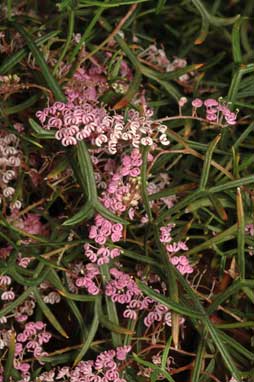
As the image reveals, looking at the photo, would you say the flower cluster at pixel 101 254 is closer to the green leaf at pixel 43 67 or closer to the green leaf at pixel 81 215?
the green leaf at pixel 81 215

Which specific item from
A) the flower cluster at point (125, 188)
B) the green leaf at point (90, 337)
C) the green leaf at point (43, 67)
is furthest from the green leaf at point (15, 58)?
the green leaf at point (90, 337)

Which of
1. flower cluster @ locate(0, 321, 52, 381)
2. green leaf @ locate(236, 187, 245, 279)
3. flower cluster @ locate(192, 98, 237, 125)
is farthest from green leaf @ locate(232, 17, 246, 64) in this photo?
flower cluster @ locate(0, 321, 52, 381)

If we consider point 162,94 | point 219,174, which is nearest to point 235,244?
point 219,174

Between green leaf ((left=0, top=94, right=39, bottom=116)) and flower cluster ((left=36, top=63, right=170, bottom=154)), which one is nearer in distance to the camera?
flower cluster ((left=36, top=63, right=170, bottom=154))

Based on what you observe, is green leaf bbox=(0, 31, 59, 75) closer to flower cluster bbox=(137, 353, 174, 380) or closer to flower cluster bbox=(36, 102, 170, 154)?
flower cluster bbox=(36, 102, 170, 154)

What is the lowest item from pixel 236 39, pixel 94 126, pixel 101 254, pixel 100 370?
pixel 100 370

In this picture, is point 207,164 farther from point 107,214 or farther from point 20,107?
point 20,107

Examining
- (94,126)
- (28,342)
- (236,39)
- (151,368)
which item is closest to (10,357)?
(28,342)
